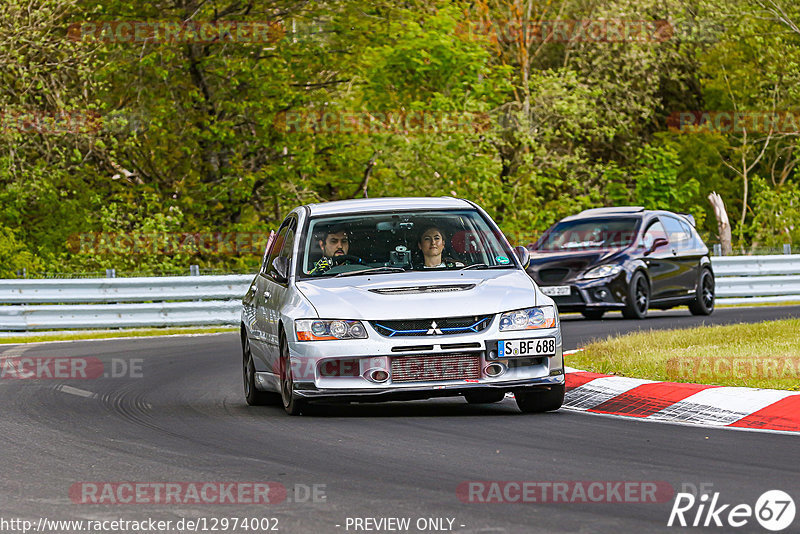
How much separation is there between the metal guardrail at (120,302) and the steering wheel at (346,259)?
1315cm

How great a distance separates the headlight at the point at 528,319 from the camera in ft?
33.2

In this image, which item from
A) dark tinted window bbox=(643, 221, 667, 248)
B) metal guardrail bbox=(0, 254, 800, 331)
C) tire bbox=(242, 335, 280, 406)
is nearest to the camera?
tire bbox=(242, 335, 280, 406)

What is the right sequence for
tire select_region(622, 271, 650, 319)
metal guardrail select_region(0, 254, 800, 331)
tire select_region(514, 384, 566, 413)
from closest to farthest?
tire select_region(514, 384, 566, 413) → tire select_region(622, 271, 650, 319) → metal guardrail select_region(0, 254, 800, 331)

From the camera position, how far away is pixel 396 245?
36.9 ft

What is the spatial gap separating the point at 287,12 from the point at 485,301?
1005 inches

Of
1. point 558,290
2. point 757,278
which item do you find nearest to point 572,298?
point 558,290

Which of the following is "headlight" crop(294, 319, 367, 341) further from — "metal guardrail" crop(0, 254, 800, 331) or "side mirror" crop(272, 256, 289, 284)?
"metal guardrail" crop(0, 254, 800, 331)

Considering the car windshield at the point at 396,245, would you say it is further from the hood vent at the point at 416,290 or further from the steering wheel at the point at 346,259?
the hood vent at the point at 416,290

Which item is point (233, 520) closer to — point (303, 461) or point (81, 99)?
point (303, 461)

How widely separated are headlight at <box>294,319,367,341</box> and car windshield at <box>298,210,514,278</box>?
33.3 inches

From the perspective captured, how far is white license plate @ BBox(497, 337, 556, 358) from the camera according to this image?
32.9 feet

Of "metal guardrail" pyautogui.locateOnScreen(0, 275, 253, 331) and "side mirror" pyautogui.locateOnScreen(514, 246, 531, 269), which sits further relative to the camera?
"metal guardrail" pyautogui.locateOnScreen(0, 275, 253, 331)

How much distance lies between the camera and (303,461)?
825 cm

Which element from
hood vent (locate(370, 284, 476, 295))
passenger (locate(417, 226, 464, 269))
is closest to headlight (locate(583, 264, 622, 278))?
passenger (locate(417, 226, 464, 269))
